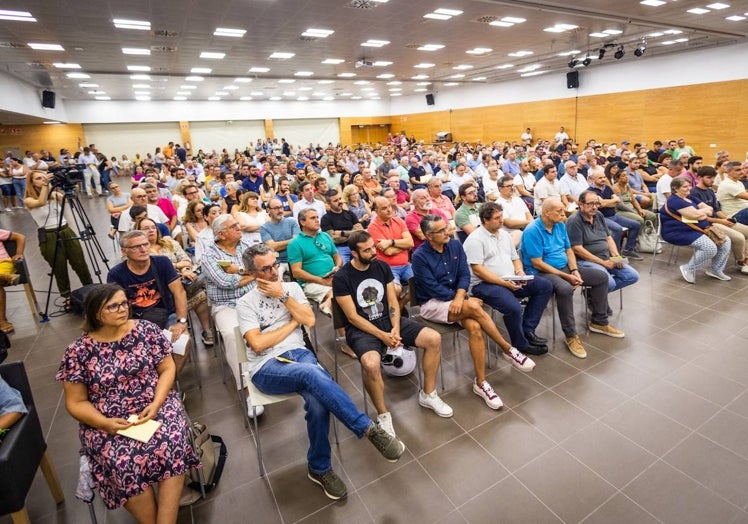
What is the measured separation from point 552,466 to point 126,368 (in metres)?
2.30

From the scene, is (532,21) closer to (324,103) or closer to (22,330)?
(22,330)

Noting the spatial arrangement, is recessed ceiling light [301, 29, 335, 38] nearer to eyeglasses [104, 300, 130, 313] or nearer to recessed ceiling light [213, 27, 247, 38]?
recessed ceiling light [213, 27, 247, 38]

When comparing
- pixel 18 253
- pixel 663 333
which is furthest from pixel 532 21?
pixel 18 253

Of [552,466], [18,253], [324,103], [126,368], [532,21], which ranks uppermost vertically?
[324,103]

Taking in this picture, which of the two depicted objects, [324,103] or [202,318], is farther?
[324,103]

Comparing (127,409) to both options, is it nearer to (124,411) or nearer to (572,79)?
(124,411)

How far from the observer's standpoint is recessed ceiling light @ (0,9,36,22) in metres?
6.37

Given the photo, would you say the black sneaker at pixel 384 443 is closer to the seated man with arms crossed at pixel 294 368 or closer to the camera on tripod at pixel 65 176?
the seated man with arms crossed at pixel 294 368

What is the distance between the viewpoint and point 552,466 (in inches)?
87.3

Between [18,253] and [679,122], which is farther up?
[679,122]

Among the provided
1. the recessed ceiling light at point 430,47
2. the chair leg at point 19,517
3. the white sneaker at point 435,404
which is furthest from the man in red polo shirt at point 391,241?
the recessed ceiling light at point 430,47

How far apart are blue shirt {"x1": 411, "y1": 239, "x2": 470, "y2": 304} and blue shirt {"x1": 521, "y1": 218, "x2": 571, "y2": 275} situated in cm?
77

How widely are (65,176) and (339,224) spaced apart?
287 centimetres

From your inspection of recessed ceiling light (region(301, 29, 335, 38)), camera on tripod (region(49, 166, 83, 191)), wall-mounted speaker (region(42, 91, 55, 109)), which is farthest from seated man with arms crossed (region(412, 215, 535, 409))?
wall-mounted speaker (region(42, 91, 55, 109))
